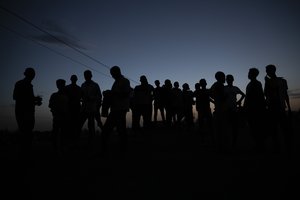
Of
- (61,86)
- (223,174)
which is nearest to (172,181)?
(223,174)

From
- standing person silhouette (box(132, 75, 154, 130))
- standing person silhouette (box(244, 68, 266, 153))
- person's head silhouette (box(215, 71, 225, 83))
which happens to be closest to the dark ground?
standing person silhouette (box(244, 68, 266, 153))

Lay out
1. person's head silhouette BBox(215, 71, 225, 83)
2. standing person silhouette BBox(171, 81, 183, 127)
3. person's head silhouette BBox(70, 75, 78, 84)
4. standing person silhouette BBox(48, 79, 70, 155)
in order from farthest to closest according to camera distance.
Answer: standing person silhouette BBox(171, 81, 183, 127) < person's head silhouette BBox(70, 75, 78, 84) < standing person silhouette BBox(48, 79, 70, 155) < person's head silhouette BBox(215, 71, 225, 83)

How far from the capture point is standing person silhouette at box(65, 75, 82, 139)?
8281 mm

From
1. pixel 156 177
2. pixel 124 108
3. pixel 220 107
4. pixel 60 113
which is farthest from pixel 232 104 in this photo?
pixel 60 113

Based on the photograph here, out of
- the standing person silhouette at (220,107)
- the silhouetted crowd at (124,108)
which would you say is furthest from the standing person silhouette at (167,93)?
the standing person silhouette at (220,107)

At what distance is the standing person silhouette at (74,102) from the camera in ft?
27.2

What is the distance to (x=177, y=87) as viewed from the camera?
12.9 m

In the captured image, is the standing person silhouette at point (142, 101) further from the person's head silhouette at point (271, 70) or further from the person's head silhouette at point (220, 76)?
the person's head silhouette at point (271, 70)

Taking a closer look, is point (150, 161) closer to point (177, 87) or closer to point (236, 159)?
point (236, 159)

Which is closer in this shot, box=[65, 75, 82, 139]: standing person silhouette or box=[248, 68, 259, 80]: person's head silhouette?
box=[248, 68, 259, 80]: person's head silhouette

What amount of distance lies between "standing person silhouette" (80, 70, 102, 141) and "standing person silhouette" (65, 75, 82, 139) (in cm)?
15

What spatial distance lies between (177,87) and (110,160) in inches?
286

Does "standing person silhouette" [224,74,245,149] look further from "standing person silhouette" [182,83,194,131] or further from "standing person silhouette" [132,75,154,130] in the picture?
"standing person silhouette" [182,83,194,131]

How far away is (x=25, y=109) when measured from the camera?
6.30 m
